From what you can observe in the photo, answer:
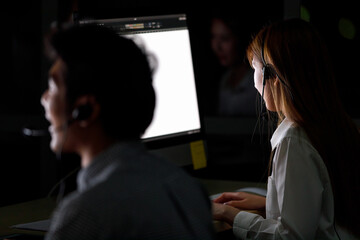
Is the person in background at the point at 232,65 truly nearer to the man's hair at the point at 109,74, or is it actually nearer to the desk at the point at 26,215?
the desk at the point at 26,215

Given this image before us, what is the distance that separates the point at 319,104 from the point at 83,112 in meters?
0.74

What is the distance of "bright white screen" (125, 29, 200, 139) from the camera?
1846 mm

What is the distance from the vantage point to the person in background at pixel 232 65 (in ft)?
15.4

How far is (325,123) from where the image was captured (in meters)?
1.49

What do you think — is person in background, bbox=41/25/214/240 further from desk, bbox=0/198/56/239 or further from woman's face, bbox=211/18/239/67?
woman's face, bbox=211/18/239/67

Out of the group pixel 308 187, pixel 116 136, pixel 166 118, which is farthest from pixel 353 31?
pixel 116 136

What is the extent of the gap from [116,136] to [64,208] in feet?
0.50

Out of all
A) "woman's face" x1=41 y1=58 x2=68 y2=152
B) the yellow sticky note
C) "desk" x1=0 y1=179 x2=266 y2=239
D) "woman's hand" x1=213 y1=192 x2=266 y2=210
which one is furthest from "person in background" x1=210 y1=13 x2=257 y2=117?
"woman's face" x1=41 y1=58 x2=68 y2=152

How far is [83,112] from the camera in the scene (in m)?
0.93

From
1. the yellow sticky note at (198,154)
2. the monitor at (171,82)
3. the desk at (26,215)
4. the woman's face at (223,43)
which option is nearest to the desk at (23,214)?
the desk at (26,215)

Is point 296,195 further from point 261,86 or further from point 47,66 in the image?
point 47,66

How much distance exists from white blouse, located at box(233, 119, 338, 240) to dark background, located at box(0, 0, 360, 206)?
43 cm

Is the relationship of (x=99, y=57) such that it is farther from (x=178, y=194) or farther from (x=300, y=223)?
(x=300, y=223)

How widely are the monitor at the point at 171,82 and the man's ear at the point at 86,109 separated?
843 millimetres
